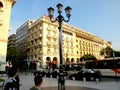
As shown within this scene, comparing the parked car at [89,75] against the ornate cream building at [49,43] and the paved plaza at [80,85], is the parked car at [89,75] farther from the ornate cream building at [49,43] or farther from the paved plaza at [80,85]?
the ornate cream building at [49,43]

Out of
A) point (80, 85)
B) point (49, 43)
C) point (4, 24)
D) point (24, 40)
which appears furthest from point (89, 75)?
point (24, 40)

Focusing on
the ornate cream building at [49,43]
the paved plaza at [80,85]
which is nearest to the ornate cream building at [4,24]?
the paved plaza at [80,85]

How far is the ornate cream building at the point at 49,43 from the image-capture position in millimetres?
50812

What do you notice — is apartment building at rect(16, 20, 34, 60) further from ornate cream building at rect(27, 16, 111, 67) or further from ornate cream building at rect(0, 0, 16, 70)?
ornate cream building at rect(0, 0, 16, 70)

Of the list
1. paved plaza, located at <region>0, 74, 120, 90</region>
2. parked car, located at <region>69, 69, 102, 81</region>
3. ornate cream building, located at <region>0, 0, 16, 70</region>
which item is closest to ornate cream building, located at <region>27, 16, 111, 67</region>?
ornate cream building, located at <region>0, 0, 16, 70</region>

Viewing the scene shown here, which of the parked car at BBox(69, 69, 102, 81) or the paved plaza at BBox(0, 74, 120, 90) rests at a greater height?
the parked car at BBox(69, 69, 102, 81)

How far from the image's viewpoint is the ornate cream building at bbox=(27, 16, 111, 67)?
167ft

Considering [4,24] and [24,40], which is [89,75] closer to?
[4,24]

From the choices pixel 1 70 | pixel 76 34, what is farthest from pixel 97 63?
pixel 76 34

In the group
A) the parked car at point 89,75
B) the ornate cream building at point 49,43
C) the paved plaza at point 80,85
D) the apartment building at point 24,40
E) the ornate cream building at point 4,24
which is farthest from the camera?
the apartment building at point 24,40

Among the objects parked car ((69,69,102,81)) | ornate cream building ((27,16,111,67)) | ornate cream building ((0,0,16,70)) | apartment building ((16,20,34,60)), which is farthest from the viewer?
apartment building ((16,20,34,60))

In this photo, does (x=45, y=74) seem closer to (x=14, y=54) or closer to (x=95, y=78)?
(x=95, y=78)

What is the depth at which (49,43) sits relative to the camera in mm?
51844

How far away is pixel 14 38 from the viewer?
82062 millimetres
